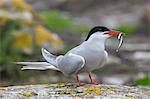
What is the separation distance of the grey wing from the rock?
18cm

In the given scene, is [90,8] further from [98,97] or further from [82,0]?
[98,97]

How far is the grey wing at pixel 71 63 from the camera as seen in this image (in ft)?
19.6

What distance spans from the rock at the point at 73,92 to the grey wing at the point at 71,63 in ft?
0.58

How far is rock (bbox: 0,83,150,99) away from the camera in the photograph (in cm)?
579

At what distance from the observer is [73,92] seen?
5906mm

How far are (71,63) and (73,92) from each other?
0.34 m

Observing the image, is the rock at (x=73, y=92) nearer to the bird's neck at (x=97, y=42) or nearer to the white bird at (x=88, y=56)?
the white bird at (x=88, y=56)

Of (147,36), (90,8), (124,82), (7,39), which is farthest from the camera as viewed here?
(90,8)

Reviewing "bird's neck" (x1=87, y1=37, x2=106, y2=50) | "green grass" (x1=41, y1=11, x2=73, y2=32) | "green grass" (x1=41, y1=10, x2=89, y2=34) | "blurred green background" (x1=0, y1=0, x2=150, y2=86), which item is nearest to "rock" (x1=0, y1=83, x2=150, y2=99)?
"bird's neck" (x1=87, y1=37, x2=106, y2=50)

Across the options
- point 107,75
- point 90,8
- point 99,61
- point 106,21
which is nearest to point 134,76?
point 107,75

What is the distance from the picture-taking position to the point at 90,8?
24453mm

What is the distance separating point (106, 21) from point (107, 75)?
907 cm

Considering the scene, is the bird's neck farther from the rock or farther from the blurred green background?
the blurred green background

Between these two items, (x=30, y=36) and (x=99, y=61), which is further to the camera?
(x=30, y=36)
